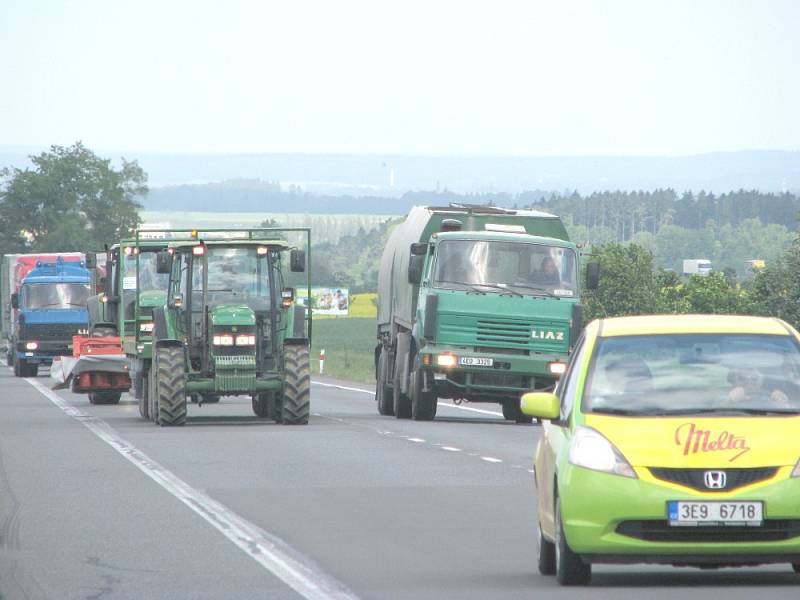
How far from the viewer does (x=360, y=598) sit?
11.0 m

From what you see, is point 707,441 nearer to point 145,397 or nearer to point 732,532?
point 732,532

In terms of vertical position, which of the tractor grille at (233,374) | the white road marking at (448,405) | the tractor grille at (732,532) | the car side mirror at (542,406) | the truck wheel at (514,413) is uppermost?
the car side mirror at (542,406)

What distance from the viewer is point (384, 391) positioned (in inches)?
1357

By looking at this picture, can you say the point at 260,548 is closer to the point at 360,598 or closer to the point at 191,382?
the point at 360,598

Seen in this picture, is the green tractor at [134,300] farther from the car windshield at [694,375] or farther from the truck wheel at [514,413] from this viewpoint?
the car windshield at [694,375]

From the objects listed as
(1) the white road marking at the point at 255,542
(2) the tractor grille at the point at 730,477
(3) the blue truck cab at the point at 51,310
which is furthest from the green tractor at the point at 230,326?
(3) the blue truck cab at the point at 51,310

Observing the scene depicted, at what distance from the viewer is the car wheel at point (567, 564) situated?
11102 mm

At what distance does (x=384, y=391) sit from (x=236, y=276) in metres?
5.20

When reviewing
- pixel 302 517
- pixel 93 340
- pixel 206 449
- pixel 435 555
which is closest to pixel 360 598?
pixel 435 555

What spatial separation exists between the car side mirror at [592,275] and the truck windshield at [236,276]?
466 centimetres

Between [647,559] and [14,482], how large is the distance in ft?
33.7

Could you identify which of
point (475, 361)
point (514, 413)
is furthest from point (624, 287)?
point (475, 361)

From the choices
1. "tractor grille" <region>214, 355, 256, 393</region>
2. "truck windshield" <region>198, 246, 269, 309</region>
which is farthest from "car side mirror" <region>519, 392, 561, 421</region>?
"truck windshield" <region>198, 246, 269, 309</region>

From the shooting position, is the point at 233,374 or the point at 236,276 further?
the point at 236,276
